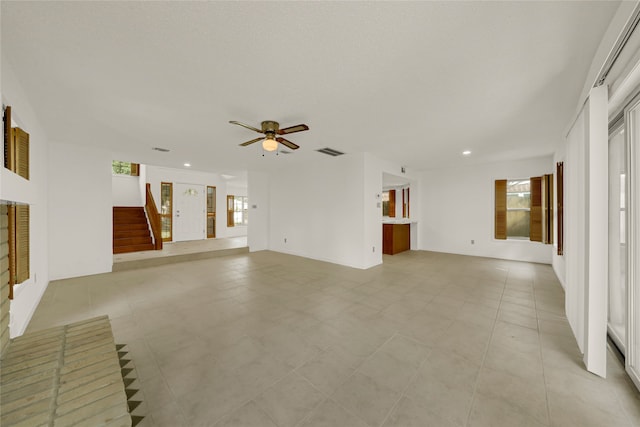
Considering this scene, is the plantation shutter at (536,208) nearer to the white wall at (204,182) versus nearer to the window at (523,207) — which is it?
the window at (523,207)

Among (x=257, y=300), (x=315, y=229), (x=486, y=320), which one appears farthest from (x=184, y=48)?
(x=315, y=229)

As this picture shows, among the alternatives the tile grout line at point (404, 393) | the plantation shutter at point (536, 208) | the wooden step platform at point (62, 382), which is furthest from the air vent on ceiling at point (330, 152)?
the plantation shutter at point (536, 208)

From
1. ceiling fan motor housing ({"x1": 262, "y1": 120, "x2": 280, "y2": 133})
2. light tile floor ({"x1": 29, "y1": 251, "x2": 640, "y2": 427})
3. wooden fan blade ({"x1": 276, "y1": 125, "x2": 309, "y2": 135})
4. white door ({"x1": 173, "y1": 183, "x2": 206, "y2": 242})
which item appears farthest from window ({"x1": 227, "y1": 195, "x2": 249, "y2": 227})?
wooden fan blade ({"x1": 276, "y1": 125, "x2": 309, "y2": 135})

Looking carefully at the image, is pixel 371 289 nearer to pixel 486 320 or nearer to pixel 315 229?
pixel 486 320

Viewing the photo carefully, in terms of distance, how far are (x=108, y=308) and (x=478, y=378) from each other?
441 centimetres

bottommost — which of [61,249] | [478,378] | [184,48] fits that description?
[478,378]

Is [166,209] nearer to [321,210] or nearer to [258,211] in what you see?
[258,211]

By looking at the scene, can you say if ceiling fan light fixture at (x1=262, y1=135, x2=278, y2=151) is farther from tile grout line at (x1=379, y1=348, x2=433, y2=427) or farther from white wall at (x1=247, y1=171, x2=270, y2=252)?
white wall at (x1=247, y1=171, x2=270, y2=252)

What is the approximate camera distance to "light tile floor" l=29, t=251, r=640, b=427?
1.56 metres

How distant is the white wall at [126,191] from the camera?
329 inches

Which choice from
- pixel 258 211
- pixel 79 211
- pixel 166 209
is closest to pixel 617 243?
pixel 258 211

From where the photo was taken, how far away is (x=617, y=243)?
93.7 inches

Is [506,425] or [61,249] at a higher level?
[61,249]

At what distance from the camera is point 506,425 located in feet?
4.76
